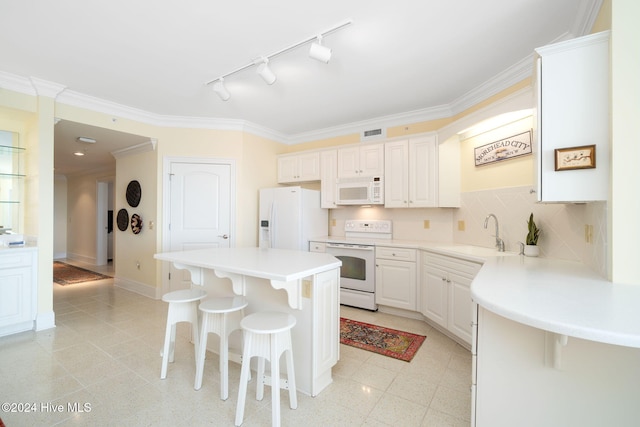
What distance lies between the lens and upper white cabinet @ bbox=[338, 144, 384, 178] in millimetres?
3838

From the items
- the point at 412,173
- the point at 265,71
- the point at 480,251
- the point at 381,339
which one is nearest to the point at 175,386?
the point at 381,339

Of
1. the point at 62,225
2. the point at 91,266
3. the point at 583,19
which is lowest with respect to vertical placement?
the point at 91,266

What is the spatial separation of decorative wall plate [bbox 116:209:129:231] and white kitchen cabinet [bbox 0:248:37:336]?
5.54ft

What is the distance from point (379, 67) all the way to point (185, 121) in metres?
2.91

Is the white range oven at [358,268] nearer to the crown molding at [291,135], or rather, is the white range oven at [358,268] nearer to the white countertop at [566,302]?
the crown molding at [291,135]

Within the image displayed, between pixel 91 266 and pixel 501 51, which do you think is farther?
pixel 91 266

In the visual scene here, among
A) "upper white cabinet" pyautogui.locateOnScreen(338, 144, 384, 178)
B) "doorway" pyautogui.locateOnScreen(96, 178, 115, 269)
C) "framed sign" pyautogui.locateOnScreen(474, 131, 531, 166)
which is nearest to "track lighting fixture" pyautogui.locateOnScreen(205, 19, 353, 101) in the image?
"upper white cabinet" pyautogui.locateOnScreen(338, 144, 384, 178)

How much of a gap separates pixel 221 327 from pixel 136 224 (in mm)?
3267

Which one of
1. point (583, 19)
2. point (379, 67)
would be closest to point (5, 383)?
point (379, 67)

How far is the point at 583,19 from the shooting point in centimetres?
190

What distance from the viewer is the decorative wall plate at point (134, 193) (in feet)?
14.4

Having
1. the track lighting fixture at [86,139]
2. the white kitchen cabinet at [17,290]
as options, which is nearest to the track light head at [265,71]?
the white kitchen cabinet at [17,290]

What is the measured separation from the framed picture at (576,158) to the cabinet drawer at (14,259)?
463 cm

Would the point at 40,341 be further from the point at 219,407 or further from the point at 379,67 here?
the point at 379,67
